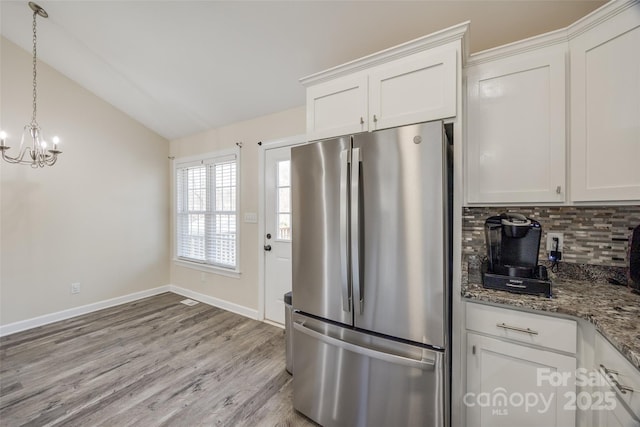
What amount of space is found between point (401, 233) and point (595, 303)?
3.00ft

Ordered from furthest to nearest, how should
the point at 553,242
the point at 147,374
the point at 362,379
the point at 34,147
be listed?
the point at 34,147, the point at 147,374, the point at 553,242, the point at 362,379

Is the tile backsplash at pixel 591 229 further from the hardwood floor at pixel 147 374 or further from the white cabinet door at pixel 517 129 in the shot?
the hardwood floor at pixel 147 374

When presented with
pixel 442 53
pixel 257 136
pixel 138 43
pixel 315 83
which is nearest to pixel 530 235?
pixel 442 53

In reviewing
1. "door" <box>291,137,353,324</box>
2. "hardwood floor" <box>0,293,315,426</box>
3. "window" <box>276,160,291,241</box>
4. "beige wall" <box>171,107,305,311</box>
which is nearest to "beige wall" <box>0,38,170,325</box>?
"hardwood floor" <box>0,293,315,426</box>

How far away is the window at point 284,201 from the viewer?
2959 millimetres

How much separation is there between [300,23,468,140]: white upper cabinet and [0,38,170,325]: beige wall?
3.30 meters

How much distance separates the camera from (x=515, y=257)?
1.51 metres

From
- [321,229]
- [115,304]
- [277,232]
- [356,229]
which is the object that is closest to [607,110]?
[356,229]

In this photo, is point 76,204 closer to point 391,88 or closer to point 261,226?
point 261,226

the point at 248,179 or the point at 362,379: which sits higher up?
the point at 248,179

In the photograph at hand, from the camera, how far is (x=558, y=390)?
1157 mm

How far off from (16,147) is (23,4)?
55.6 inches

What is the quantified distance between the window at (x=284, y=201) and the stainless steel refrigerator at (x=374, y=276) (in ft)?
4.33

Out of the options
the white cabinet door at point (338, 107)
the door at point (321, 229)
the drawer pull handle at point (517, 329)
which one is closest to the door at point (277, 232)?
the white cabinet door at point (338, 107)
